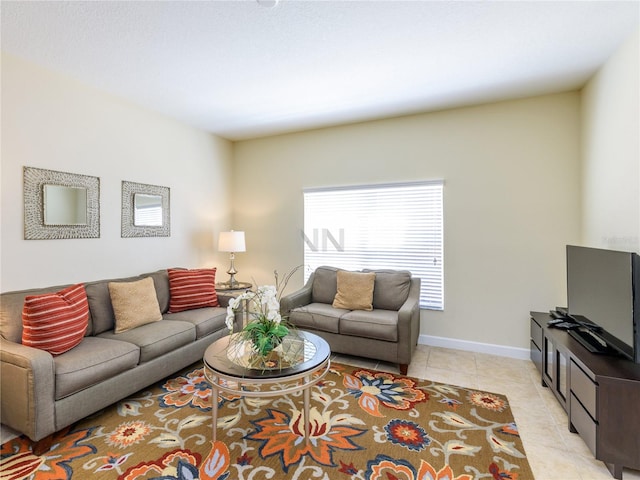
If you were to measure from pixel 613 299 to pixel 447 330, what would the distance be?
1826 mm

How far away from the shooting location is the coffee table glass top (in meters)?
1.92

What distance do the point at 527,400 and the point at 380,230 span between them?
7.34 ft

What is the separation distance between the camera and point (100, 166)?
3.16m

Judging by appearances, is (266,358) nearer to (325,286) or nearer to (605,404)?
(325,286)

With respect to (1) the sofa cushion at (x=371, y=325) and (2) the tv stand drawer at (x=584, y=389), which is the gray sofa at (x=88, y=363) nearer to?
(1) the sofa cushion at (x=371, y=325)

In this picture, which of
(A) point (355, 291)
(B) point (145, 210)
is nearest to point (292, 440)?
(A) point (355, 291)

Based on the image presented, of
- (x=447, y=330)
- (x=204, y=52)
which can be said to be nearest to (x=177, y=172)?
(x=204, y=52)

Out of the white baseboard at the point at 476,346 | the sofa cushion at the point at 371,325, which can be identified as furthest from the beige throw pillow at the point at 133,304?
the white baseboard at the point at 476,346

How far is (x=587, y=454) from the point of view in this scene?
1.90 meters

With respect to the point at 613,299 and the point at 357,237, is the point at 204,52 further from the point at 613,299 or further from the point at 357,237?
the point at 613,299

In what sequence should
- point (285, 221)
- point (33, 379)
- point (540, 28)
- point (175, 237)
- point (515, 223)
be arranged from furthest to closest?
1. point (285, 221)
2. point (175, 237)
3. point (515, 223)
4. point (540, 28)
5. point (33, 379)

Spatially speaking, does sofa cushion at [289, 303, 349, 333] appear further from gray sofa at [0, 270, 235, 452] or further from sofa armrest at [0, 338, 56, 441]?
sofa armrest at [0, 338, 56, 441]

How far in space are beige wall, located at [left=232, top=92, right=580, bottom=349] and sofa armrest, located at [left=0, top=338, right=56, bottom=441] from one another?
133 inches

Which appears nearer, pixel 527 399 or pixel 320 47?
pixel 320 47
